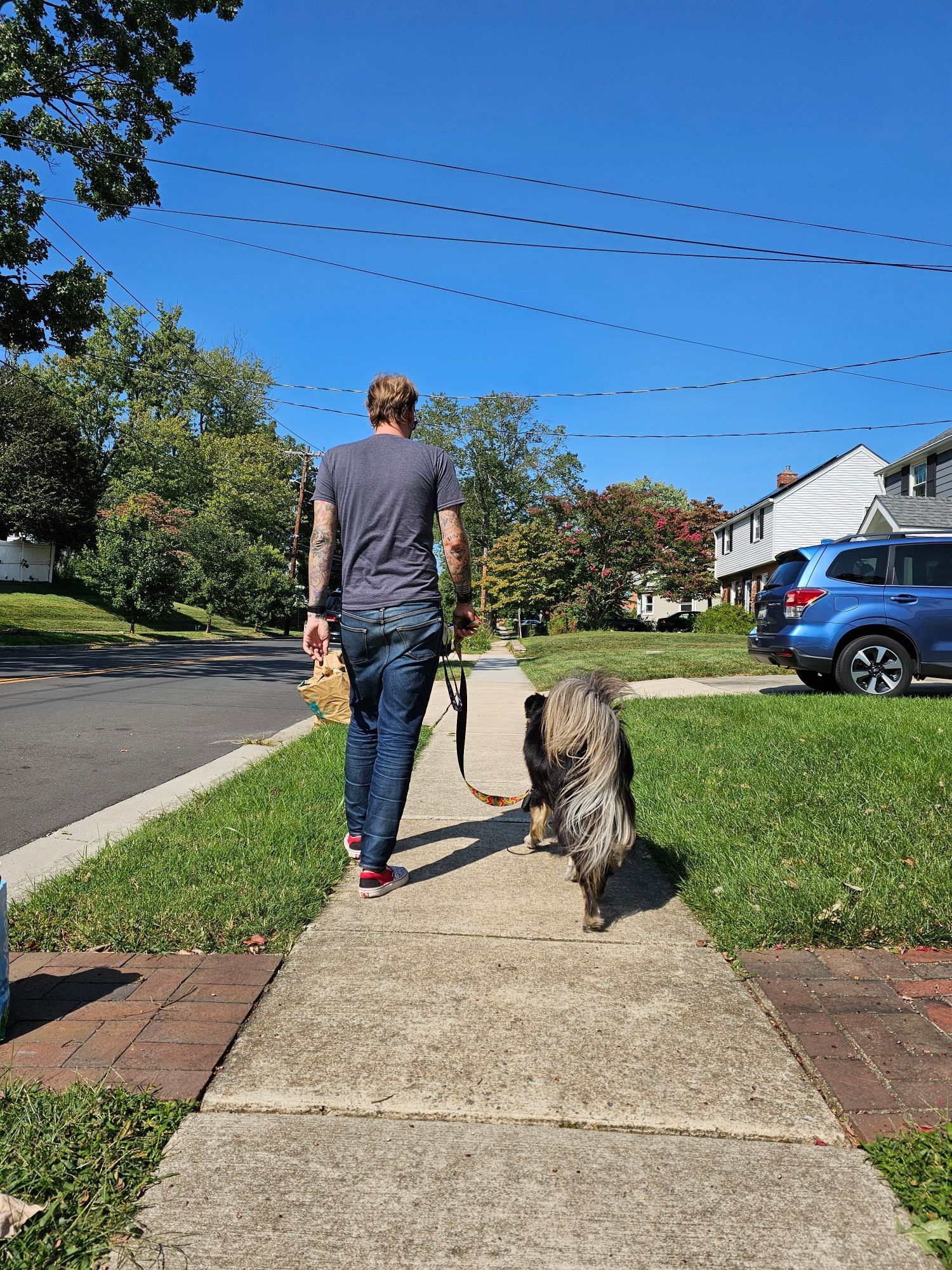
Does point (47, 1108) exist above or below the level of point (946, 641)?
below

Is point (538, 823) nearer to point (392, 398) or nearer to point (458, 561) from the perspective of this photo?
point (458, 561)

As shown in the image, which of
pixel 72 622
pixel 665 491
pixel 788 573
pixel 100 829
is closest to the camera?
pixel 100 829

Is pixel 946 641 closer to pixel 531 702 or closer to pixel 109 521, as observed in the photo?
pixel 531 702

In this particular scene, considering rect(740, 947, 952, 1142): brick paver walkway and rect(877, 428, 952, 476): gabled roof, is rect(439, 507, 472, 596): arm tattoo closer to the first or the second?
rect(740, 947, 952, 1142): brick paver walkway

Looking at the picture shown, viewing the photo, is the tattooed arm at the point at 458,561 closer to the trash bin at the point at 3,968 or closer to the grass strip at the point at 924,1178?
the trash bin at the point at 3,968

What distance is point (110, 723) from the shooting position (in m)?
9.21

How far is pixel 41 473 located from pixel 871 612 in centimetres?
3996

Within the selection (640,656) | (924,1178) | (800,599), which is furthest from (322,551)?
(640,656)

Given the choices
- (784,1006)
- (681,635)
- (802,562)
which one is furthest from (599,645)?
(784,1006)

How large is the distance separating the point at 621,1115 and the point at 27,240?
1868 centimetres

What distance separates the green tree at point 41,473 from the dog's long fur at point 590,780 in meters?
42.0

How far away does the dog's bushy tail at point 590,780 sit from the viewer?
3.50 m

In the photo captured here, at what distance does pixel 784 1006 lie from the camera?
2.88 meters

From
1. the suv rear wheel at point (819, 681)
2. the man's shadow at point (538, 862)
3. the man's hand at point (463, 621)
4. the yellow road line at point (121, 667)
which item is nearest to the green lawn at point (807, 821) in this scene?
the man's shadow at point (538, 862)
